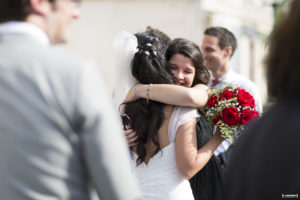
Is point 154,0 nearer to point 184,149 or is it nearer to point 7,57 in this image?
point 184,149

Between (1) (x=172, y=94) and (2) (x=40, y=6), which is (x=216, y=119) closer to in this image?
(1) (x=172, y=94)

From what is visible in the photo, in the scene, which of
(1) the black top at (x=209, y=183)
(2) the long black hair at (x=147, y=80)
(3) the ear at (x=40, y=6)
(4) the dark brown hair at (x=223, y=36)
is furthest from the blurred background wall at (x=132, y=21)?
(3) the ear at (x=40, y=6)

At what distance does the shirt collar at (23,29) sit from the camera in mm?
1846

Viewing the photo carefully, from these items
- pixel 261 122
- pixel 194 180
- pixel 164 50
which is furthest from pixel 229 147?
pixel 261 122

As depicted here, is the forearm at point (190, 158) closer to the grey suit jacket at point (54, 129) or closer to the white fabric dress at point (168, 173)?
the white fabric dress at point (168, 173)

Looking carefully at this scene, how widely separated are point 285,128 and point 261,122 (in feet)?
0.35

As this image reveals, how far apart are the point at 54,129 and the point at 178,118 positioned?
150 cm

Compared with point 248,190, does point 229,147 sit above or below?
below

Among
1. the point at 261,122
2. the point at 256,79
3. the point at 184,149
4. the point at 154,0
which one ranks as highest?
the point at 261,122

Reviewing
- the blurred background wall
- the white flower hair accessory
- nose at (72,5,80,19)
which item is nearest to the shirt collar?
nose at (72,5,80,19)

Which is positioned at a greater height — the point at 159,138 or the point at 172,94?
the point at 172,94

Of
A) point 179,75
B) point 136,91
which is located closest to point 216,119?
point 179,75

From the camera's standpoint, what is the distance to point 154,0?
1891cm

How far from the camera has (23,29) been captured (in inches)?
72.6
